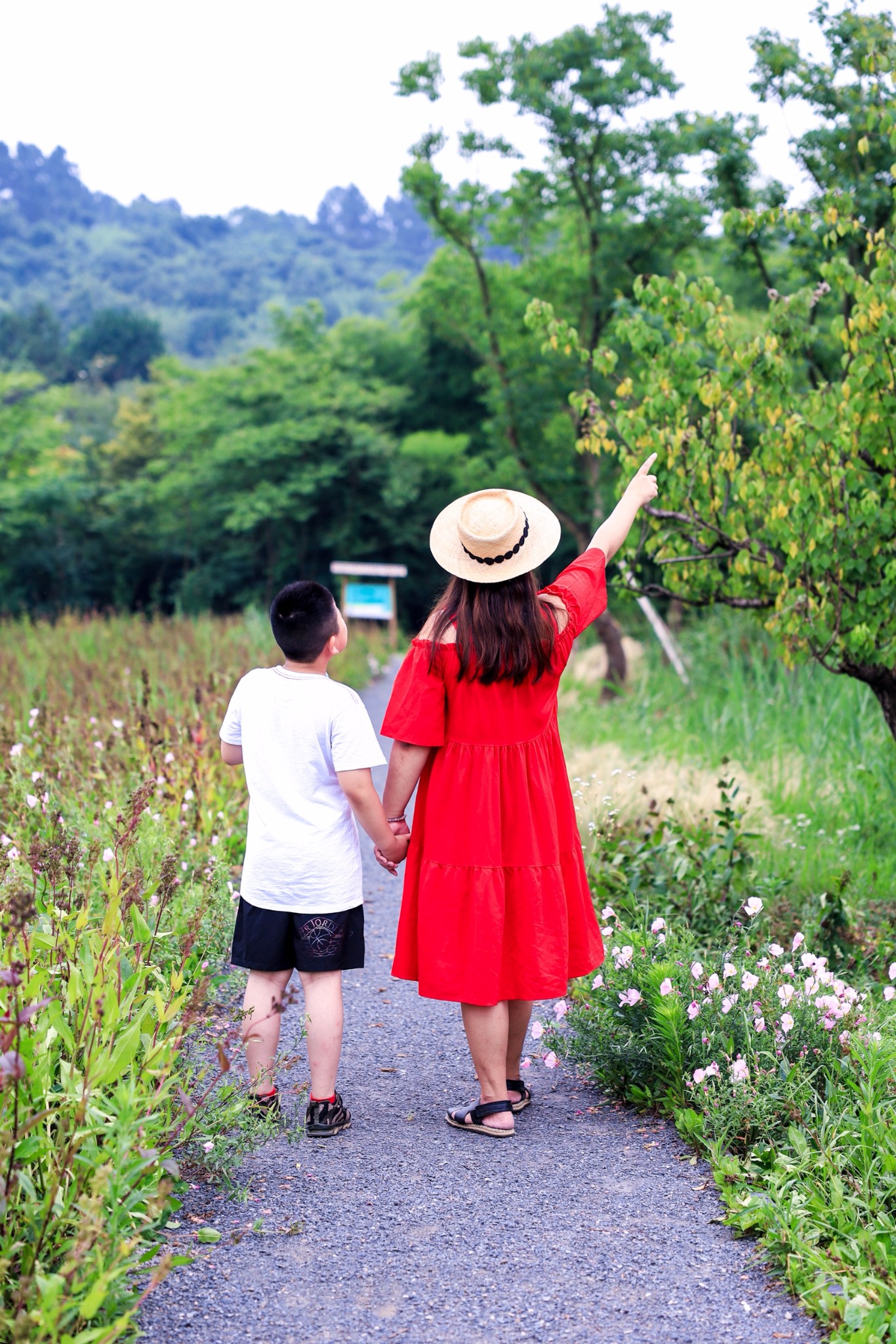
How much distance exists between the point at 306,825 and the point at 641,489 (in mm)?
1430

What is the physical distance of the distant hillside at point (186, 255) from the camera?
80688mm

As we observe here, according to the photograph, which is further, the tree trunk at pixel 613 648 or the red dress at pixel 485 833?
the tree trunk at pixel 613 648

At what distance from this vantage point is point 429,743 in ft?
9.30

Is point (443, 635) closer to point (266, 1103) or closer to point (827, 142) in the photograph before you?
point (266, 1103)

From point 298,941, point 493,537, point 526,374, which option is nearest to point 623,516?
point 493,537

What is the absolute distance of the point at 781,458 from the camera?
422 cm

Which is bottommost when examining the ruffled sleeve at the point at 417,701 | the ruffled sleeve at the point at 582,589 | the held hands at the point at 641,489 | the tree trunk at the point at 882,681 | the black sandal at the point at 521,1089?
the black sandal at the point at 521,1089

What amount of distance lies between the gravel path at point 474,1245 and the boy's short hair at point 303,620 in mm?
1302

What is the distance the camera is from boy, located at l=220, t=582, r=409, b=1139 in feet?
9.00

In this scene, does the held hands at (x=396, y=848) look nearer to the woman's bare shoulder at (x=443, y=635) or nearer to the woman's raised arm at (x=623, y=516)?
the woman's bare shoulder at (x=443, y=635)

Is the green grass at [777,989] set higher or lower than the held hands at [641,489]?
lower

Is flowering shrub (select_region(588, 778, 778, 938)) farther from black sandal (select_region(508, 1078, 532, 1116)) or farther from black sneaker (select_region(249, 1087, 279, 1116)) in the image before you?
black sneaker (select_region(249, 1087, 279, 1116))

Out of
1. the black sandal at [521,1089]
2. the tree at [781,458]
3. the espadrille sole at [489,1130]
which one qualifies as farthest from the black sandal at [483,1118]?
the tree at [781,458]

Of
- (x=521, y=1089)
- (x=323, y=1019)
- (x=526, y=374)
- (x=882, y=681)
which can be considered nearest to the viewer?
(x=323, y=1019)
